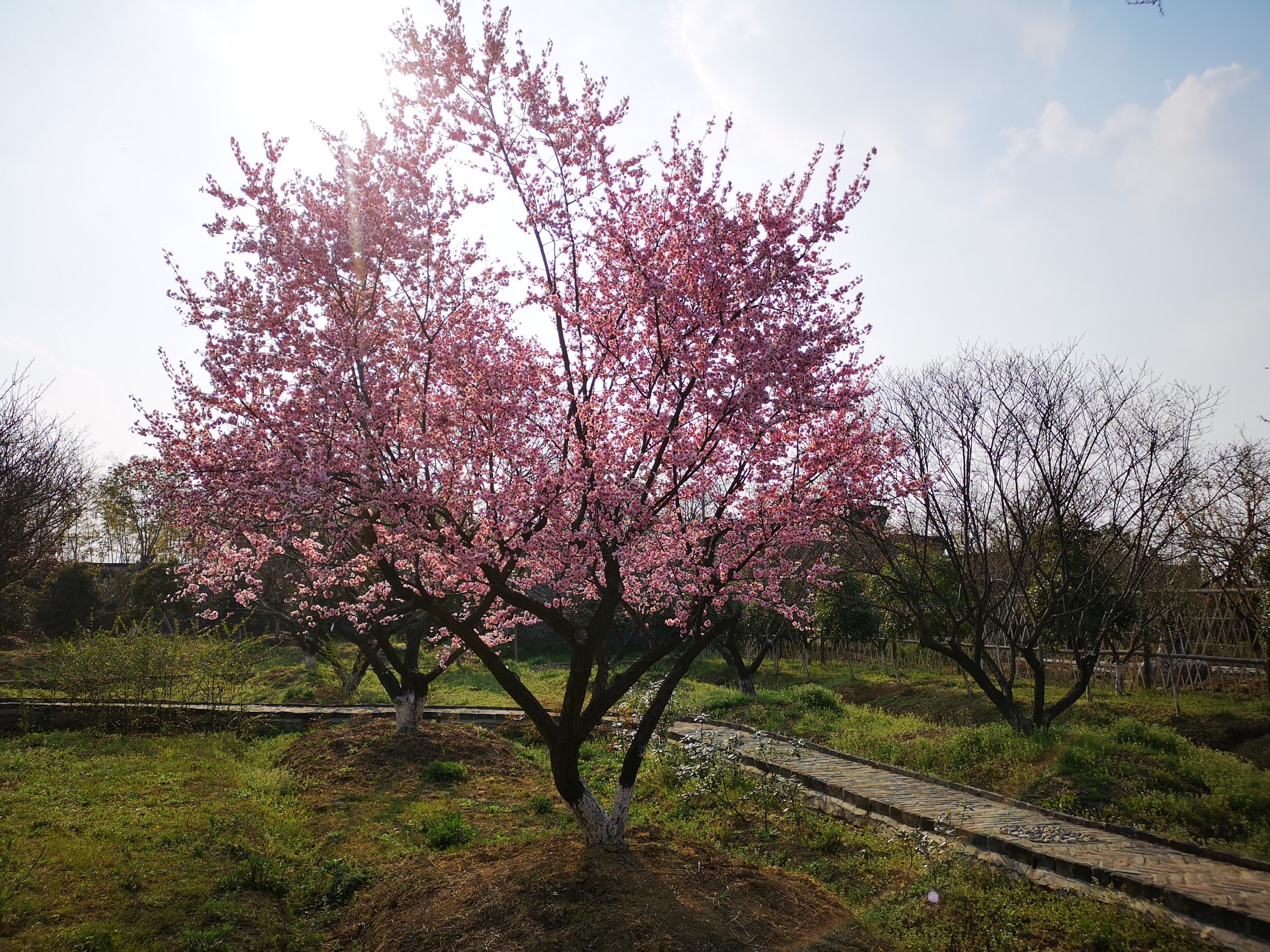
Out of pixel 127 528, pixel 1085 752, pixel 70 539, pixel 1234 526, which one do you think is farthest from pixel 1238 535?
pixel 127 528

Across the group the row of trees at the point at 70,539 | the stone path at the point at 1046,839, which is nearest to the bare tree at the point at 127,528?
the row of trees at the point at 70,539

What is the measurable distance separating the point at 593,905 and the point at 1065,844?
5.06 m

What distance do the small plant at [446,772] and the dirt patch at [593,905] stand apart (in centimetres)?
402

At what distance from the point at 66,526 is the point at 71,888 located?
17.0 m

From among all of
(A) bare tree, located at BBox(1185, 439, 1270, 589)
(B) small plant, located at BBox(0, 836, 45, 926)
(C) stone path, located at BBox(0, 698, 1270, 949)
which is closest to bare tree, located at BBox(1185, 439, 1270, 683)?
(A) bare tree, located at BBox(1185, 439, 1270, 589)

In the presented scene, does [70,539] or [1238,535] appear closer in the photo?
[1238,535]

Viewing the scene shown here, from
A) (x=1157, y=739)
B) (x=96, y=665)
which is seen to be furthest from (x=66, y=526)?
(x=1157, y=739)

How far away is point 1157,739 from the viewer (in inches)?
417

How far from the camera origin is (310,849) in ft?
25.7

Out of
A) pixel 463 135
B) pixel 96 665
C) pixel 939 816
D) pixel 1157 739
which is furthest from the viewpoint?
pixel 96 665

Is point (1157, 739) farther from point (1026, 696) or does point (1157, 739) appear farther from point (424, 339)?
point (424, 339)

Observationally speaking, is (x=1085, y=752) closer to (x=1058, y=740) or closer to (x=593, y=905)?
(x=1058, y=740)

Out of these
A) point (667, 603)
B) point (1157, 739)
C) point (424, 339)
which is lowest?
point (1157, 739)

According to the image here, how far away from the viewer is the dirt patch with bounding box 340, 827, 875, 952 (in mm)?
5070
